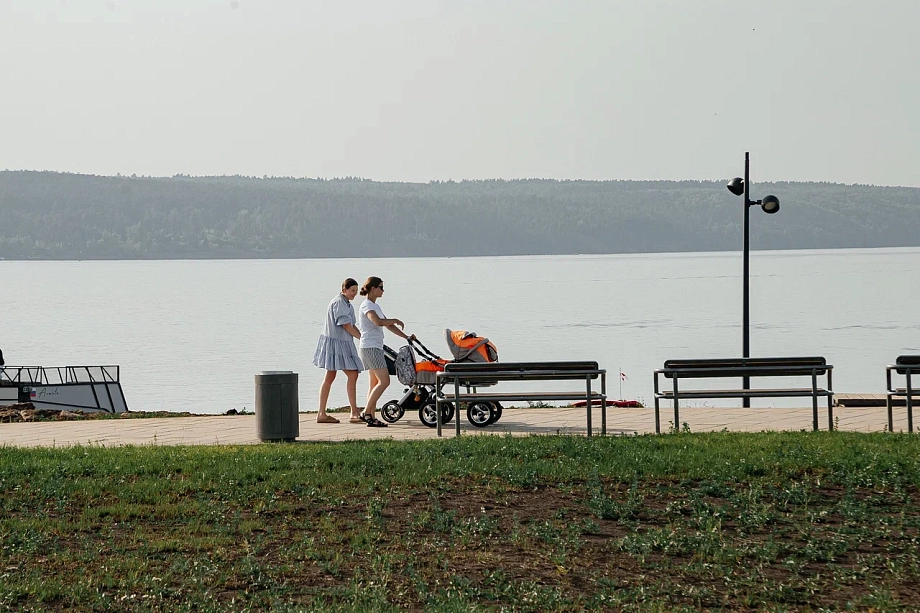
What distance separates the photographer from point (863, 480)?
27.5 feet

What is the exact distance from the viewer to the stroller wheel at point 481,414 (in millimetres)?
13352

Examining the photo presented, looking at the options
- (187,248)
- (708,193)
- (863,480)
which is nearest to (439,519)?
(863,480)

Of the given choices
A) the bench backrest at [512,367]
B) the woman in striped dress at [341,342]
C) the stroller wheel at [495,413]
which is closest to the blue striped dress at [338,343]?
the woman in striped dress at [341,342]

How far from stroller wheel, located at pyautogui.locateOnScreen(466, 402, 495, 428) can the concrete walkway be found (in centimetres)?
10

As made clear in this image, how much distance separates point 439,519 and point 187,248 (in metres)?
164

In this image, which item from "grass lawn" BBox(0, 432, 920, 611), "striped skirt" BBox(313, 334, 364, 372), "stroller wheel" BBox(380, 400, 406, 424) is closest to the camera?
"grass lawn" BBox(0, 432, 920, 611)

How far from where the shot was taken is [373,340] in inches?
530

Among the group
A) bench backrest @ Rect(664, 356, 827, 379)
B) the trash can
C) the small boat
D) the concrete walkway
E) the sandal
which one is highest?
bench backrest @ Rect(664, 356, 827, 379)

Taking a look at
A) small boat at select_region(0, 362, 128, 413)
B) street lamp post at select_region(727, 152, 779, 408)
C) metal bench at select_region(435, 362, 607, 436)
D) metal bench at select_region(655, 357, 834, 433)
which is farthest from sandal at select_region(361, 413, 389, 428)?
small boat at select_region(0, 362, 128, 413)

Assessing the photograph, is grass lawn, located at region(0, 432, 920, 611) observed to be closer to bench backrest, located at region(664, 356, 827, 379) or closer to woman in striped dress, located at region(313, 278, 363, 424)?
bench backrest, located at region(664, 356, 827, 379)

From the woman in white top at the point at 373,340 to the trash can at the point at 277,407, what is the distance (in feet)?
5.29

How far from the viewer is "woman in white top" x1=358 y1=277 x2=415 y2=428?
43.6 ft

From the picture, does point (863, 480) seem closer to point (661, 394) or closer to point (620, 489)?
point (620, 489)

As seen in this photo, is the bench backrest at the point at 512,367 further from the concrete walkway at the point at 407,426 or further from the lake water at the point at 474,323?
the lake water at the point at 474,323
